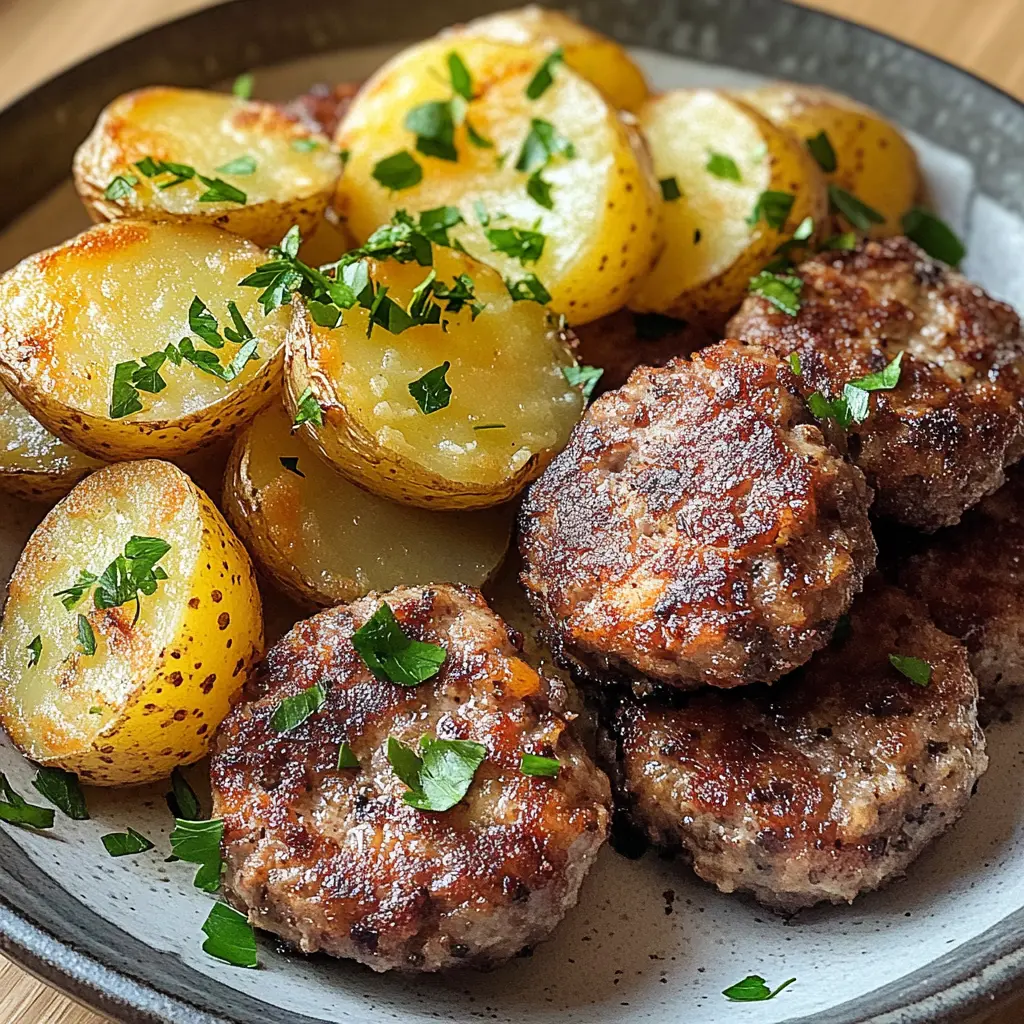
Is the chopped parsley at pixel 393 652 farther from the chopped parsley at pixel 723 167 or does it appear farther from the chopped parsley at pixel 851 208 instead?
the chopped parsley at pixel 851 208

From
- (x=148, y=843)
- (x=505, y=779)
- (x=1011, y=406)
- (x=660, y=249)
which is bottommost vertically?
(x=148, y=843)

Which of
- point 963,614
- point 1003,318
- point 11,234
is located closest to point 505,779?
point 963,614

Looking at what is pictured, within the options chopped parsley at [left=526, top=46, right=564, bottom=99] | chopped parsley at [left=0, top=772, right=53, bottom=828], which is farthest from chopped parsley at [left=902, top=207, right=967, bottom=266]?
chopped parsley at [left=0, top=772, right=53, bottom=828]

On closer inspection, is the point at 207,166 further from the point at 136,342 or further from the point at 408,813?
the point at 408,813

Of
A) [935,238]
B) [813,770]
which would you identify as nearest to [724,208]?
[935,238]

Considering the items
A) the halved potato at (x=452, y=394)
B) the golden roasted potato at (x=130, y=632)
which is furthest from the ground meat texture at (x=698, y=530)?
the golden roasted potato at (x=130, y=632)

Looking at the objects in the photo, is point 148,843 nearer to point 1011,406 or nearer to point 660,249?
point 660,249
